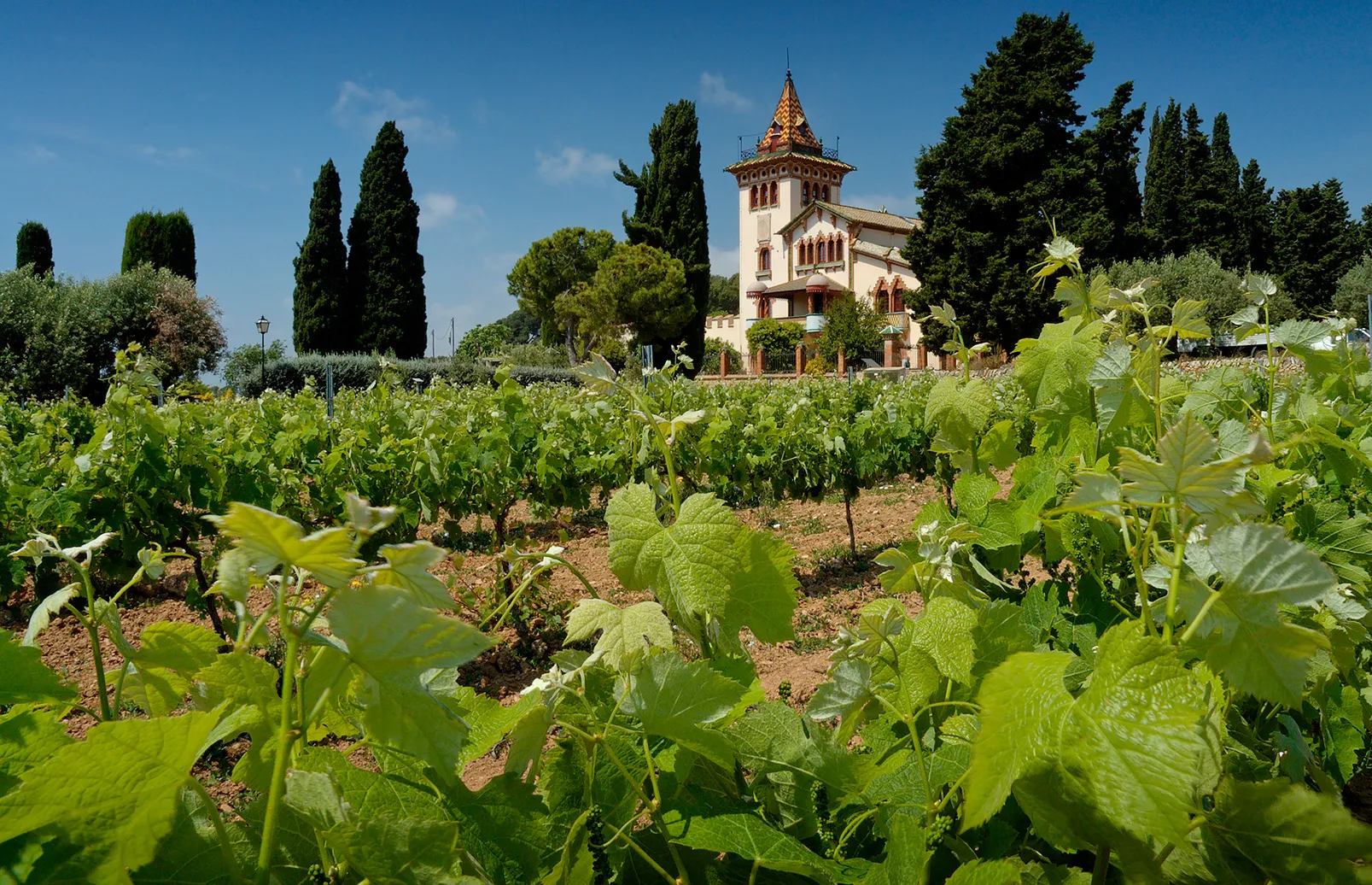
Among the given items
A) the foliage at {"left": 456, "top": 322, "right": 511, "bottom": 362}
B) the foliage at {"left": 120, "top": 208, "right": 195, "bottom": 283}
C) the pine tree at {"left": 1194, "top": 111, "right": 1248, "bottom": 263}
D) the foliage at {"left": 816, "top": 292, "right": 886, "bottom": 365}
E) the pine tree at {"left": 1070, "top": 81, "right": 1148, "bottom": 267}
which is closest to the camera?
the pine tree at {"left": 1070, "top": 81, "right": 1148, "bottom": 267}

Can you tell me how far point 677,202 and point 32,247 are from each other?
83.9ft

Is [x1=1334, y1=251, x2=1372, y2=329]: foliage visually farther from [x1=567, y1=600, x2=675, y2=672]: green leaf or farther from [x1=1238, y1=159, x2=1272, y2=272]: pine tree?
[x1=567, y1=600, x2=675, y2=672]: green leaf

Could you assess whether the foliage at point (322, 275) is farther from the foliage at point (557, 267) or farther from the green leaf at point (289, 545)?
the green leaf at point (289, 545)

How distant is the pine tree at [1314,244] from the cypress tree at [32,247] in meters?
50.3

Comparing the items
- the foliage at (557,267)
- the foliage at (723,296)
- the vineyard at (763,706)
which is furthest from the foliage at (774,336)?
the vineyard at (763,706)

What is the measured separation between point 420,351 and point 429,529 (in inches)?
1136

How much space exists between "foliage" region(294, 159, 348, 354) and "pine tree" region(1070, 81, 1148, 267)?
2662 cm

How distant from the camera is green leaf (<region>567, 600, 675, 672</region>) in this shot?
70cm

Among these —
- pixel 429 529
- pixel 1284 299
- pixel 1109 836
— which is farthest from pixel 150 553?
pixel 1284 299

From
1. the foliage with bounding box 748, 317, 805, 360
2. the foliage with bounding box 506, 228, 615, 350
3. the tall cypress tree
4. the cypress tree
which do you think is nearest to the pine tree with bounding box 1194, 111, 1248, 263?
the foliage with bounding box 748, 317, 805, 360

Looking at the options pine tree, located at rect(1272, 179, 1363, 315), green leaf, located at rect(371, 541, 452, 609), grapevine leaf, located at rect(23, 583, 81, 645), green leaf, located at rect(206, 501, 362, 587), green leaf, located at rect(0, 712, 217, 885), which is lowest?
green leaf, located at rect(0, 712, 217, 885)

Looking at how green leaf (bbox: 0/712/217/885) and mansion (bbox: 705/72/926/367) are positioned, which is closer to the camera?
green leaf (bbox: 0/712/217/885)

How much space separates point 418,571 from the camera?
45 centimetres

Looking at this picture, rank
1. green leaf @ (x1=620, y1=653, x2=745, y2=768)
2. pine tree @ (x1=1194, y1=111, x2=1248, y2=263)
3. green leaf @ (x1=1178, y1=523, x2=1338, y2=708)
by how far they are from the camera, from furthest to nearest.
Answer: pine tree @ (x1=1194, y1=111, x2=1248, y2=263) < green leaf @ (x1=620, y1=653, x2=745, y2=768) < green leaf @ (x1=1178, y1=523, x2=1338, y2=708)
